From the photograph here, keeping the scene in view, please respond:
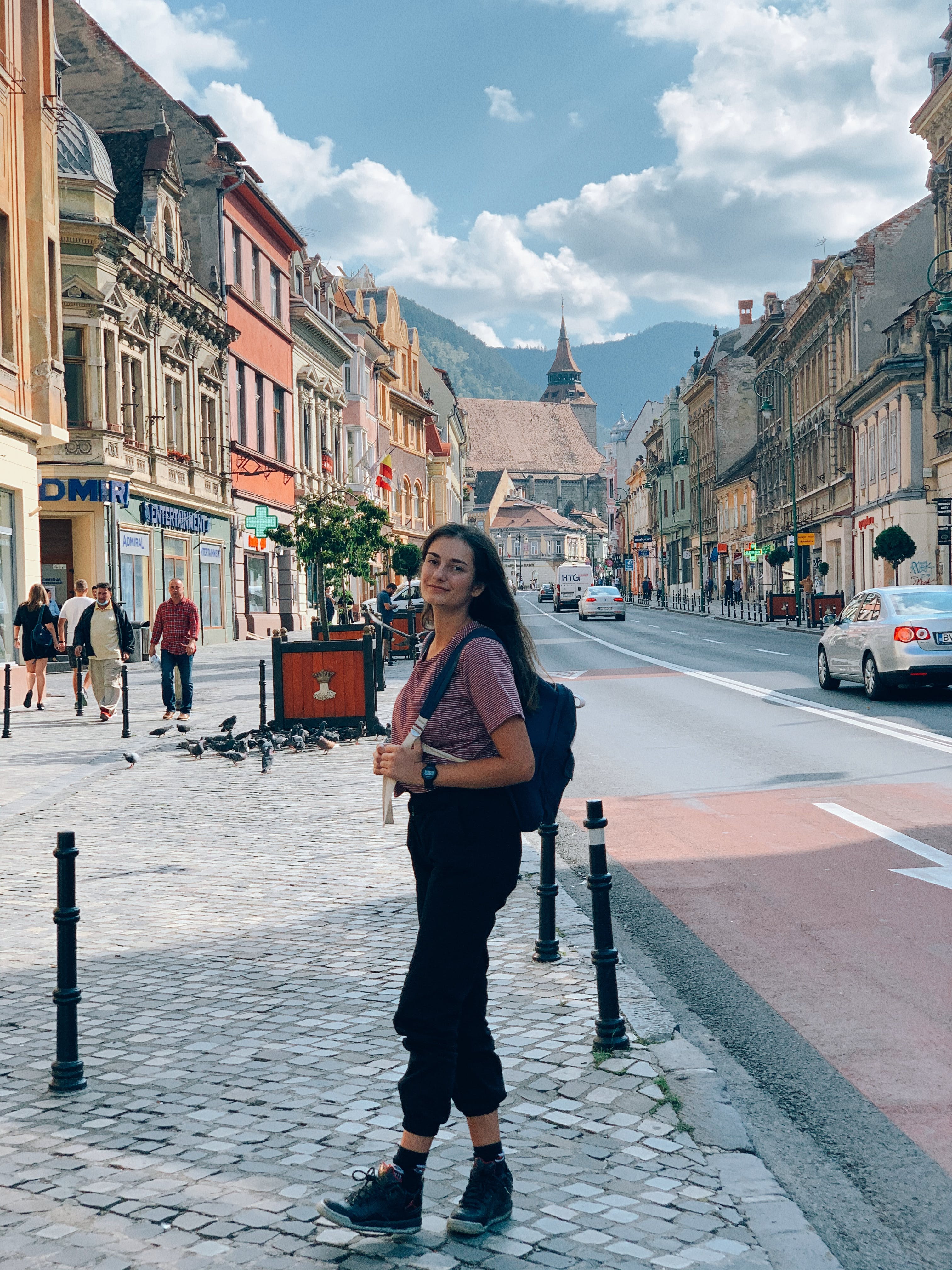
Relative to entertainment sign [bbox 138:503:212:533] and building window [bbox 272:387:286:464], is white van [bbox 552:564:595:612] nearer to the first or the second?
building window [bbox 272:387:286:464]

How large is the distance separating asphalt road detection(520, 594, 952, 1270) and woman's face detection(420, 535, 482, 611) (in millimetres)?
1843

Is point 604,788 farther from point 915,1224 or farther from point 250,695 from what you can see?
point 250,695

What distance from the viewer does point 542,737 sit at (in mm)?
3635

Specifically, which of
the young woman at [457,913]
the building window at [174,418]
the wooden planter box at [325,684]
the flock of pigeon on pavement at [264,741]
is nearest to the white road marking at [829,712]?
the flock of pigeon on pavement at [264,741]

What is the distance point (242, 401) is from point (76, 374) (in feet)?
43.5

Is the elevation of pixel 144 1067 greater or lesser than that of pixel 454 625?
lesser

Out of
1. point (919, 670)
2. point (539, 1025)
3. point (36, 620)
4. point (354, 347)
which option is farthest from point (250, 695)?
point (354, 347)

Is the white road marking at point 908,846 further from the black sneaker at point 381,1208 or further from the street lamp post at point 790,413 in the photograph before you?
the street lamp post at point 790,413

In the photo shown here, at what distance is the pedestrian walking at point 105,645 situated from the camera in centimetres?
1803

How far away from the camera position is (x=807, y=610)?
48.6 m

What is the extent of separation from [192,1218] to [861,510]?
4924 centimetres

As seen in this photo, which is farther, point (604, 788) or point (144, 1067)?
point (604, 788)

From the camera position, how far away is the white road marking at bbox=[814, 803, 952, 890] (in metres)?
7.54

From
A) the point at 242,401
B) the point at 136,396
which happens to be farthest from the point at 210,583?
the point at 242,401
